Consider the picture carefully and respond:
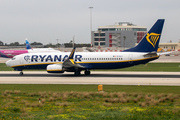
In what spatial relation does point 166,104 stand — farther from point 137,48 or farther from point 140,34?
point 140,34

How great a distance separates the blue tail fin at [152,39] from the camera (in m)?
38.5

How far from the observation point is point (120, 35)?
17062 centimetres

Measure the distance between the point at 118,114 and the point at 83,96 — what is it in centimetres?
697

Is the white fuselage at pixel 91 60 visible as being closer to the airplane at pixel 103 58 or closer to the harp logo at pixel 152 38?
the airplane at pixel 103 58

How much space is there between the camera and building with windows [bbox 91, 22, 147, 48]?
16888 cm

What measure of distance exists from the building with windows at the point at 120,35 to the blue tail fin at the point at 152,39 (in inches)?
4823

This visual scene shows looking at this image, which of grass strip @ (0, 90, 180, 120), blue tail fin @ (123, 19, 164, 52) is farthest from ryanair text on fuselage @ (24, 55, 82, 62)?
grass strip @ (0, 90, 180, 120)

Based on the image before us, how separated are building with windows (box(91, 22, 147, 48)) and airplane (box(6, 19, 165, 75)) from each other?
12274cm

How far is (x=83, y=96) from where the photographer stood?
2188 cm

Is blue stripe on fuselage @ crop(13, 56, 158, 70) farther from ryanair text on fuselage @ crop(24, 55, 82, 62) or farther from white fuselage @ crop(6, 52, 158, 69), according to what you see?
ryanair text on fuselage @ crop(24, 55, 82, 62)

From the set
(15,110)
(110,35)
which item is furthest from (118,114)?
(110,35)

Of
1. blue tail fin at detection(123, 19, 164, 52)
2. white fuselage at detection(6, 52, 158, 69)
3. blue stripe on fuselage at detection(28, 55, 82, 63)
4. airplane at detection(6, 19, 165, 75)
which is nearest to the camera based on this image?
airplane at detection(6, 19, 165, 75)

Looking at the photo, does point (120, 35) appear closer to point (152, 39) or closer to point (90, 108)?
point (152, 39)

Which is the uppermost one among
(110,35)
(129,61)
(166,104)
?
(110,35)
